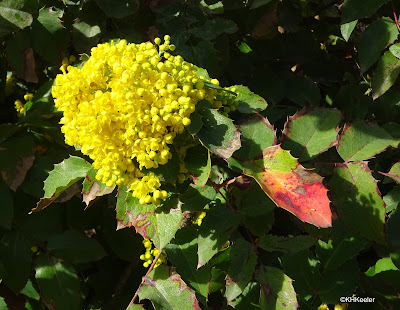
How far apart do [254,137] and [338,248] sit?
574 mm

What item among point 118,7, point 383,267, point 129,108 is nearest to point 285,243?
point 383,267

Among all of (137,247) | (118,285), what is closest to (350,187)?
(137,247)

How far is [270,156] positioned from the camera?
1.23 m

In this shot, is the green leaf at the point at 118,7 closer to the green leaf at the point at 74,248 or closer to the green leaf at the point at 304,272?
the green leaf at the point at 74,248

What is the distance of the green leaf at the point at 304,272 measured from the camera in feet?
5.30

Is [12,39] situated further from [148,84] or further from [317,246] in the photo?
[317,246]

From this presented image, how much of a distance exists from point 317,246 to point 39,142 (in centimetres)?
114

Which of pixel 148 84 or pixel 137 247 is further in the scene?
pixel 137 247

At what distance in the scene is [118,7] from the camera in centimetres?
158

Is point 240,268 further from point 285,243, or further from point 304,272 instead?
point 304,272

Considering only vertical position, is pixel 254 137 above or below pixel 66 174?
above

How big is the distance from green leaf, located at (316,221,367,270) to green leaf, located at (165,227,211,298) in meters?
0.44

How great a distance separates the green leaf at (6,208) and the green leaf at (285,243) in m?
0.89

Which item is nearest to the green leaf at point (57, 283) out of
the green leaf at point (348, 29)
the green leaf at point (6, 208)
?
the green leaf at point (6, 208)
